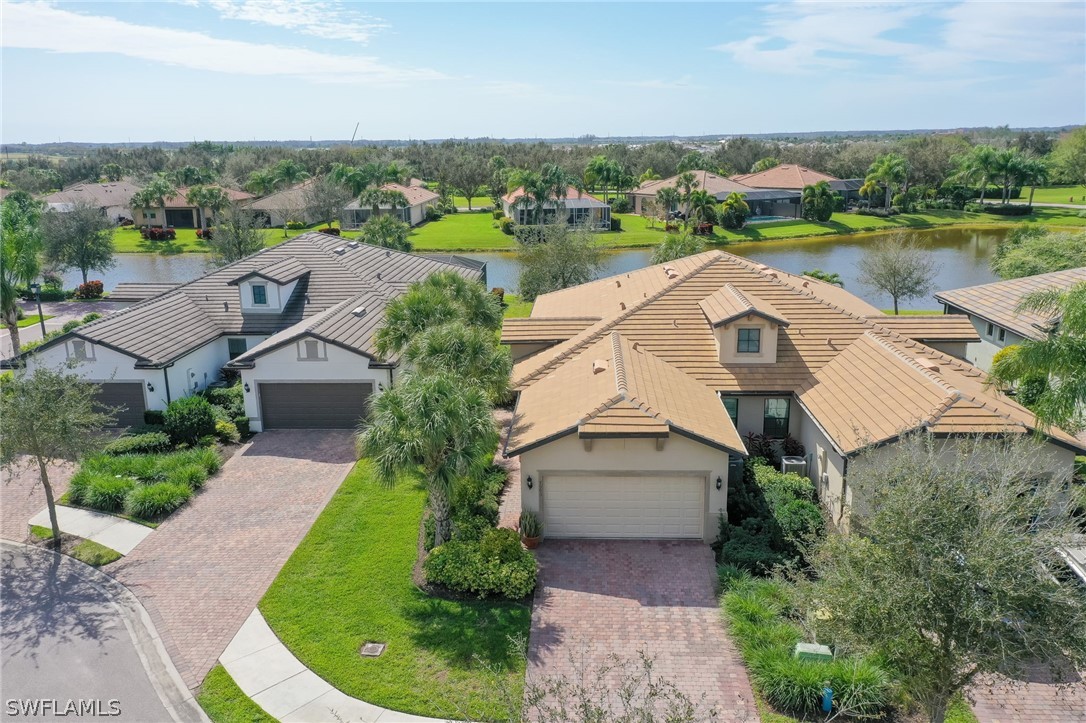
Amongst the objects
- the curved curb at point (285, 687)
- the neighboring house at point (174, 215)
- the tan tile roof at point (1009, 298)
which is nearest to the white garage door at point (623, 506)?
the curved curb at point (285, 687)

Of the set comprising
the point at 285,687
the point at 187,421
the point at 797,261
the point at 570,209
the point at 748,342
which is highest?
the point at 570,209

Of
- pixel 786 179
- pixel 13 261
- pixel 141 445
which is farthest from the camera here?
pixel 786 179

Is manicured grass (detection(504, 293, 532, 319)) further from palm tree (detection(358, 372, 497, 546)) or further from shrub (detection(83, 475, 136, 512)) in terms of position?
palm tree (detection(358, 372, 497, 546))

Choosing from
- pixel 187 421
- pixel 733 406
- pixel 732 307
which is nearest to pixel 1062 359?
pixel 733 406

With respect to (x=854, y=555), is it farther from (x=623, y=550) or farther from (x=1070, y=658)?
(x=623, y=550)

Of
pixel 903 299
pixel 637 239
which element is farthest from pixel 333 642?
pixel 637 239

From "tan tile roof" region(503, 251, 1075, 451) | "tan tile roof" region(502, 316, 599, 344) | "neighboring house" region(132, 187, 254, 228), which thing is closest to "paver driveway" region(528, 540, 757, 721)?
"tan tile roof" region(503, 251, 1075, 451)

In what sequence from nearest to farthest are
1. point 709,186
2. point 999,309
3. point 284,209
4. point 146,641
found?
point 146,641, point 999,309, point 284,209, point 709,186

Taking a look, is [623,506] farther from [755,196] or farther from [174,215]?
[174,215]
